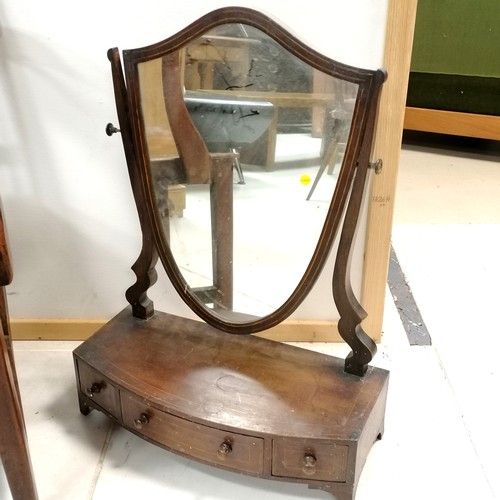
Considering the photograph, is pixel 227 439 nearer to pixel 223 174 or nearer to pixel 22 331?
pixel 223 174

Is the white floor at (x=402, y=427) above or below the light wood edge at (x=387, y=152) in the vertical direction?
below

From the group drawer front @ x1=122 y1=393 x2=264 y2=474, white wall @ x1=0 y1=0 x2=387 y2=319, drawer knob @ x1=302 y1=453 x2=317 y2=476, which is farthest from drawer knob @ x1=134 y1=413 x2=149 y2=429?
white wall @ x1=0 y1=0 x2=387 y2=319

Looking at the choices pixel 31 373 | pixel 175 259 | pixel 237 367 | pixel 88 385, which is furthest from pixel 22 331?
pixel 237 367

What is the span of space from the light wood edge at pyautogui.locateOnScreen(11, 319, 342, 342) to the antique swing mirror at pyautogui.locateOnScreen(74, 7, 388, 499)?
24 centimetres

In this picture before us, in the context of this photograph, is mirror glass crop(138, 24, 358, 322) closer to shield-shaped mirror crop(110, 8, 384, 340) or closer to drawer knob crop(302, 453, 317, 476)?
shield-shaped mirror crop(110, 8, 384, 340)

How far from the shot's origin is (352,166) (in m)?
0.84

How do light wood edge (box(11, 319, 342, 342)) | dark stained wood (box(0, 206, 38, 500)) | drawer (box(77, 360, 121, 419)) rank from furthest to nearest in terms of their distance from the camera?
light wood edge (box(11, 319, 342, 342)) → drawer (box(77, 360, 121, 419)) → dark stained wood (box(0, 206, 38, 500))

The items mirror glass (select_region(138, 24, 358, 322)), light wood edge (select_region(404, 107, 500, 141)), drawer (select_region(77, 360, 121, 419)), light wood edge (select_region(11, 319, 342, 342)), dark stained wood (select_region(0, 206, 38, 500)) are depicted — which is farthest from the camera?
light wood edge (select_region(404, 107, 500, 141))

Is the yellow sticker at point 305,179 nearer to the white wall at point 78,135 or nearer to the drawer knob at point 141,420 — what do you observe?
the white wall at point 78,135

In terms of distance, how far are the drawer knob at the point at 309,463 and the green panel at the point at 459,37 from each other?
2088mm

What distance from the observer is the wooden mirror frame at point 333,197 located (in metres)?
0.82

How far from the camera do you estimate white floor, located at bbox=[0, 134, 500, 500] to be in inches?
37.0

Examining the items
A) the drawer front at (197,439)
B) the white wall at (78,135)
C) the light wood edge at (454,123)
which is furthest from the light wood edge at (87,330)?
the light wood edge at (454,123)

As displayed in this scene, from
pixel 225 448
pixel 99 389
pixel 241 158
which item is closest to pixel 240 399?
pixel 225 448
